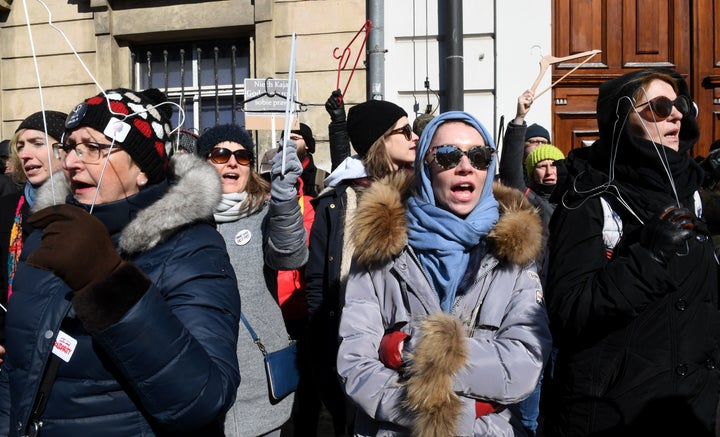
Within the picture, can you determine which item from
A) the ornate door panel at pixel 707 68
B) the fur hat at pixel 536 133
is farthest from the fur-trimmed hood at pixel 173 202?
the ornate door panel at pixel 707 68

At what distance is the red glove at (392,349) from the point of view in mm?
2205

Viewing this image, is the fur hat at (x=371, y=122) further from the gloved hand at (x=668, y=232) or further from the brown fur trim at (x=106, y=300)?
the brown fur trim at (x=106, y=300)

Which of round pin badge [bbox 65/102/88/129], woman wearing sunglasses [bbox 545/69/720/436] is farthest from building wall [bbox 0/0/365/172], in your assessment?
round pin badge [bbox 65/102/88/129]

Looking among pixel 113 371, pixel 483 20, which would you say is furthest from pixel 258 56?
pixel 113 371

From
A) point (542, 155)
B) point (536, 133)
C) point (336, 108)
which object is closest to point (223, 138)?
point (336, 108)

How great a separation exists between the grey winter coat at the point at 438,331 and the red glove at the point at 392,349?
2cm

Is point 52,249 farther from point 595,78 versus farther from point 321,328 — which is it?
point 595,78

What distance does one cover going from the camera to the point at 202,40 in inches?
335

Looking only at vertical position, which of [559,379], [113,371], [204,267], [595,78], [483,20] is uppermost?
[483,20]

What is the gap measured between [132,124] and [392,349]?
42.8 inches

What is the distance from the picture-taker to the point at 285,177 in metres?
3.05

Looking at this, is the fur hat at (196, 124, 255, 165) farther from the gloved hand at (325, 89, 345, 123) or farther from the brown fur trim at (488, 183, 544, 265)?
the brown fur trim at (488, 183, 544, 265)

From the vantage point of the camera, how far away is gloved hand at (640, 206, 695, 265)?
2236mm

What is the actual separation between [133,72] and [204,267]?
24.1 feet
